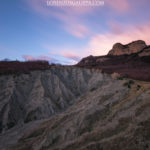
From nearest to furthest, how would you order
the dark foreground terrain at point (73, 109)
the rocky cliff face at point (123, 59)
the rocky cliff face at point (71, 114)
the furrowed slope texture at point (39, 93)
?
the rocky cliff face at point (71, 114), the dark foreground terrain at point (73, 109), the furrowed slope texture at point (39, 93), the rocky cliff face at point (123, 59)

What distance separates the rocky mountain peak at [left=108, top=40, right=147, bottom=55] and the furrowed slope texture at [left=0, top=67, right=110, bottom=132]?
13.1 meters

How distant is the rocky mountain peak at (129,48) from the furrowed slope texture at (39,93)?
13.1 meters

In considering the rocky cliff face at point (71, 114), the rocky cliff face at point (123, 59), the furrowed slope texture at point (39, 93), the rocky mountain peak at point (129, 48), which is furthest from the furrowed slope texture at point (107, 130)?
the rocky mountain peak at point (129, 48)

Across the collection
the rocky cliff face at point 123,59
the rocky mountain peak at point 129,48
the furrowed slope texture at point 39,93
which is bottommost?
Result: the furrowed slope texture at point 39,93

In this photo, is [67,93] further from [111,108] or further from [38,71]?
[111,108]

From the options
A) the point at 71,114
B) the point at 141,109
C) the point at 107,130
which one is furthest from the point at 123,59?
the point at 107,130

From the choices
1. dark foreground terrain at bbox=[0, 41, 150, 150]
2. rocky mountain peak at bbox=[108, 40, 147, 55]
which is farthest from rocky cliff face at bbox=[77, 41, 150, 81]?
Answer: dark foreground terrain at bbox=[0, 41, 150, 150]

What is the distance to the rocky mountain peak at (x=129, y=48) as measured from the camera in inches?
1387

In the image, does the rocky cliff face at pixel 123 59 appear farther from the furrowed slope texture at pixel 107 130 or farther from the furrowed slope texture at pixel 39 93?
the furrowed slope texture at pixel 107 130

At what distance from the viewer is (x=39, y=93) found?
2119 cm

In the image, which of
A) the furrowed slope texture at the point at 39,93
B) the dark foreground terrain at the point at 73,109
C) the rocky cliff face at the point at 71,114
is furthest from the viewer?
the furrowed slope texture at the point at 39,93

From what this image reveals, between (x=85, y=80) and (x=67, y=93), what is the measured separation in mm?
5825

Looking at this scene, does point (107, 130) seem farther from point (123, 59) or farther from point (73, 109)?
point (123, 59)

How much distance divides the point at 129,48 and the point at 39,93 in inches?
1065
